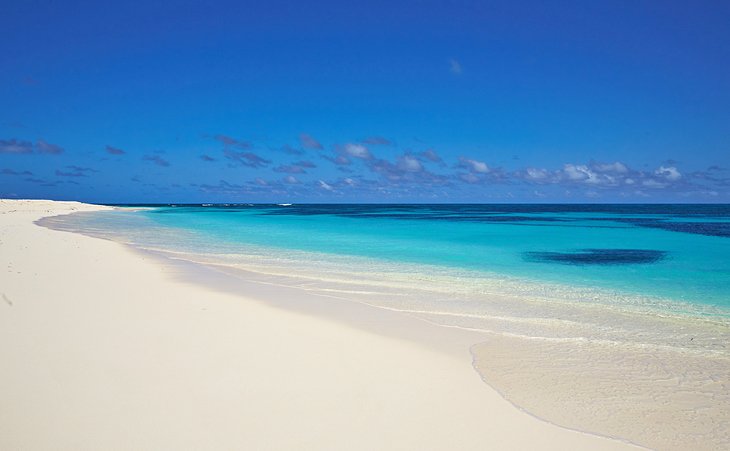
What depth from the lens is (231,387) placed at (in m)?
4.47

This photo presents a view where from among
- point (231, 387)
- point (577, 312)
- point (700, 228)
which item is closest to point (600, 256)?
point (577, 312)

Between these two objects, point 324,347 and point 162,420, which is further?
point 324,347

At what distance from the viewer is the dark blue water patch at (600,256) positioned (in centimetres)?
1720

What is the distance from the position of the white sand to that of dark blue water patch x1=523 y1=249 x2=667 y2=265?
43.0 feet

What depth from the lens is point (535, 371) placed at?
210 inches

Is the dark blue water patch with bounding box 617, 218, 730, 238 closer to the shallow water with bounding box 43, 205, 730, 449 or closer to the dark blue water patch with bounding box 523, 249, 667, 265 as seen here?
the dark blue water patch with bounding box 523, 249, 667, 265

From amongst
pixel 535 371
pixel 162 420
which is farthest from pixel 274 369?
pixel 535 371

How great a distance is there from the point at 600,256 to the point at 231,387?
60.6 feet

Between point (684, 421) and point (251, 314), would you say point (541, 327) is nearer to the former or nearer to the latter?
point (684, 421)

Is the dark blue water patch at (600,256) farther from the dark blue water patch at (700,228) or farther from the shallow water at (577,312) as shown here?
the dark blue water patch at (700,228)

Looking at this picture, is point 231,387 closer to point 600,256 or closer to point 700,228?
point 600,256

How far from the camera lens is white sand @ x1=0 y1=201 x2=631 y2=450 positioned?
11.9 feet

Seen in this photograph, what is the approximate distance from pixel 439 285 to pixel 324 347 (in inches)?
237

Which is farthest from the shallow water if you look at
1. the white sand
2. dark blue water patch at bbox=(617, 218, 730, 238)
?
dark blue water patch at bbox=(617, 218, 730, 238)
